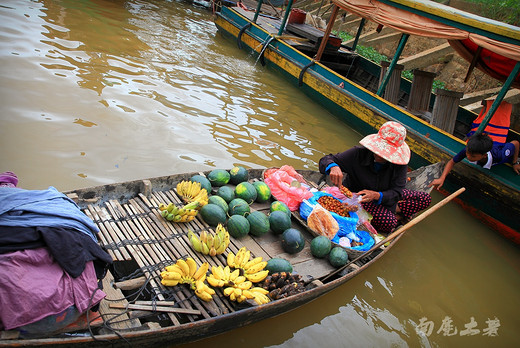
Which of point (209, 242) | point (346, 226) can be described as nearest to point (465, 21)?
point (346, 226)

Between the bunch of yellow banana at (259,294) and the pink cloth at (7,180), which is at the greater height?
the pink cloth at (7,180)

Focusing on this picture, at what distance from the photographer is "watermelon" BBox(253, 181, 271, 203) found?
448 centimetres

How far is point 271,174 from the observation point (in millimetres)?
4820

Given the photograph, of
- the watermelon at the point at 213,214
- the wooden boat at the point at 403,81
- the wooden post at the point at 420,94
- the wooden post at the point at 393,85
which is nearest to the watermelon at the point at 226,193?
Answer: the watermelon at the point at 213,214

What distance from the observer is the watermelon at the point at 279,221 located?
4.00 metres

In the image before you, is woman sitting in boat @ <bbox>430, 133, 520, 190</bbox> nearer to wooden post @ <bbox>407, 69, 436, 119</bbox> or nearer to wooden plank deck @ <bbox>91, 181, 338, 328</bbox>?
wooden post @ <bbox>407, 69, 436, 119</bbox>

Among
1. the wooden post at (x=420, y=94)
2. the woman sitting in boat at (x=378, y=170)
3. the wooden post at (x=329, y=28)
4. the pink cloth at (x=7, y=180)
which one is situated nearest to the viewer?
the pink cloth at (x=7, y=180)

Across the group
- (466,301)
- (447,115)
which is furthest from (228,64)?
(466,301)

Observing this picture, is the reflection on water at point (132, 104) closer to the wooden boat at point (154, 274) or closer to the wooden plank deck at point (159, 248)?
the wooden boat at point (154, 274)

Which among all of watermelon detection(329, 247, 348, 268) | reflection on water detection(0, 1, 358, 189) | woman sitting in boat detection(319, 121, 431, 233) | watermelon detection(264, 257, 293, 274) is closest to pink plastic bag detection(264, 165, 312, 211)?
woman sitting in boat detection(319, 121, 431, 233)

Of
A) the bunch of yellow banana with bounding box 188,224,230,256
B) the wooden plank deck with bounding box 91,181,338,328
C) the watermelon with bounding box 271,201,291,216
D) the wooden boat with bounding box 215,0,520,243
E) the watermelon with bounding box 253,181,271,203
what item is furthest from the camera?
the wooden boat with bounding box 215,0,520,243

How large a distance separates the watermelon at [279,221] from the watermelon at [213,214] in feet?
1.83

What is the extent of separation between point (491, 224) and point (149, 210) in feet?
19.4

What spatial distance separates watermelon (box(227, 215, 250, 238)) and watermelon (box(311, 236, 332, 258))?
2.54 ft
